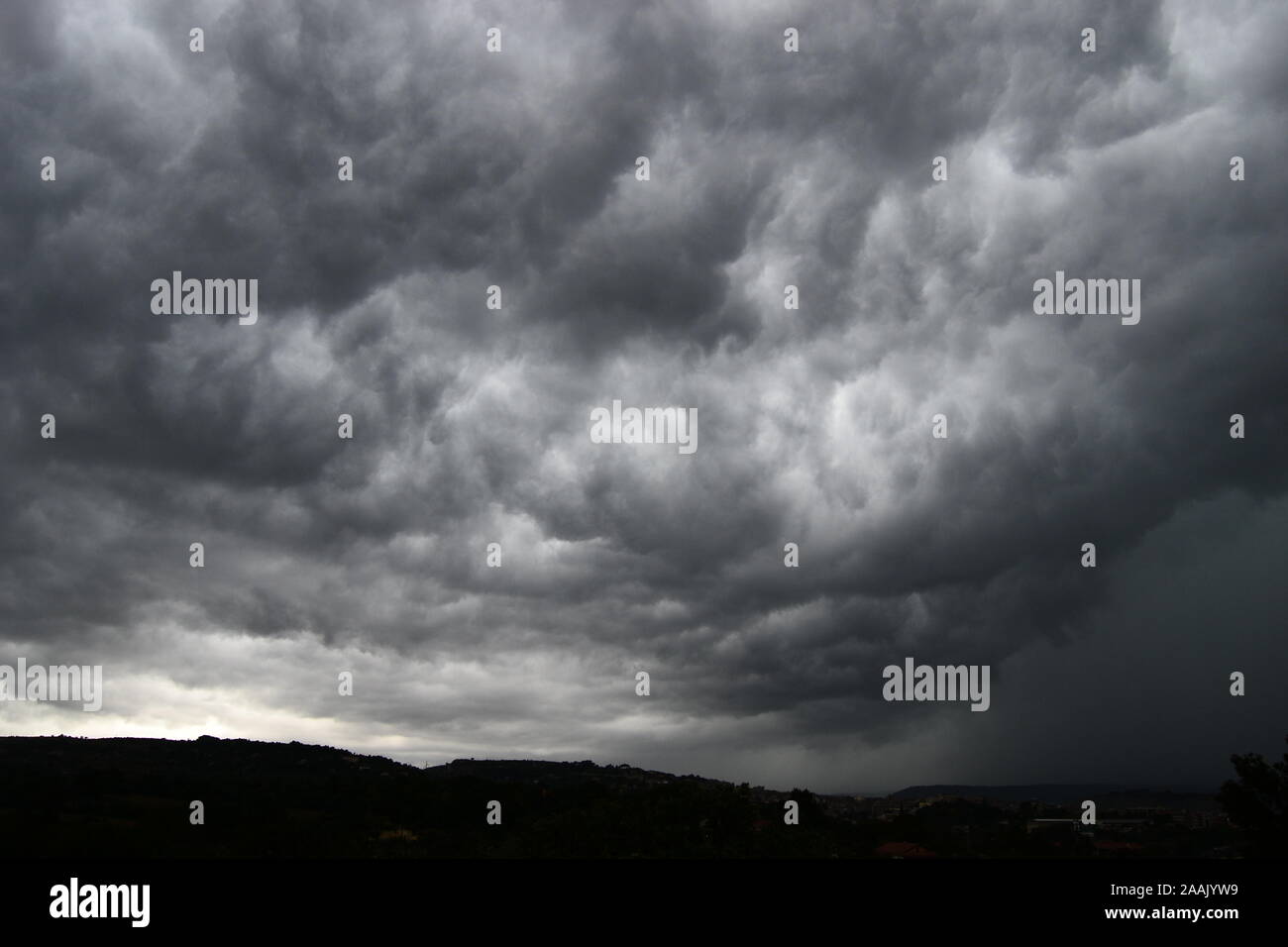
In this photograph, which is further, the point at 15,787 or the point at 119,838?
the point at 15,787

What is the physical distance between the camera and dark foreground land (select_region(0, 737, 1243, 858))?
61.8m

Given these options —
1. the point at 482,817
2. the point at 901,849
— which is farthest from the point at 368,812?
the point at 901,849

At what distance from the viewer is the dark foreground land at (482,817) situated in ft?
203

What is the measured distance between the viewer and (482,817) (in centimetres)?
6894

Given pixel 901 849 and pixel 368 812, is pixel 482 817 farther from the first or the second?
pixel 901 849
